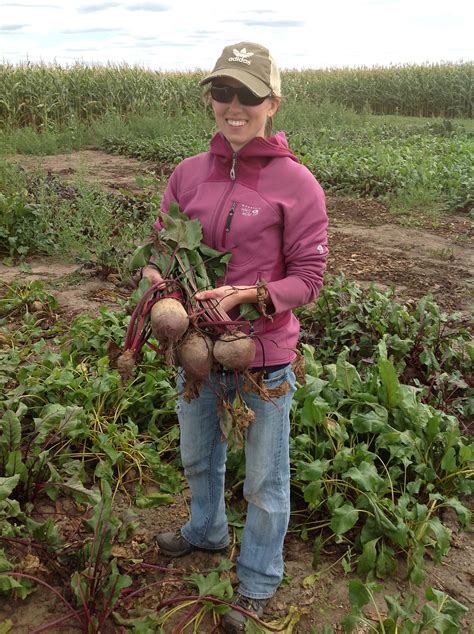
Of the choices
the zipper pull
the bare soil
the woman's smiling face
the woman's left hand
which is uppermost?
the woman's smiling face

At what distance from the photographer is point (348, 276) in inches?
254

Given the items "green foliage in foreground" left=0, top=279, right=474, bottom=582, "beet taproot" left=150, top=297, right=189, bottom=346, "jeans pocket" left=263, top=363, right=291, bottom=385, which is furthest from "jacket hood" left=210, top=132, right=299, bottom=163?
"green foliage in foreground" left=0, top=279, right=474, bottom=582

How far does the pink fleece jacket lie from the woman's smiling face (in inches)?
1.4

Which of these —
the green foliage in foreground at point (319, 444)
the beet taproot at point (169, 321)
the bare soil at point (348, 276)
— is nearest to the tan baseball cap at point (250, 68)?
the beet taproot at point (169, 321)

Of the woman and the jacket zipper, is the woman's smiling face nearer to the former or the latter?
the woman

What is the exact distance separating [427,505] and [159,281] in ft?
6.34

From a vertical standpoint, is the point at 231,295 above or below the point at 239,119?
below

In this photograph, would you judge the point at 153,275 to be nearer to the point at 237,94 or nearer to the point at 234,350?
the point at 234,350

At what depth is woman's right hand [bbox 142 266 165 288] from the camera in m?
2.14

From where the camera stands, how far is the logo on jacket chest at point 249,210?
2.16 metres

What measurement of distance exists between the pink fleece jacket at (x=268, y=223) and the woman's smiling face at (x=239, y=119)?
3 centimetres

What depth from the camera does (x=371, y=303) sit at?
15.8 ft

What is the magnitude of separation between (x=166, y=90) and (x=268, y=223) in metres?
19.2

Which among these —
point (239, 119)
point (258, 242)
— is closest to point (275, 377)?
point (258, 242)
